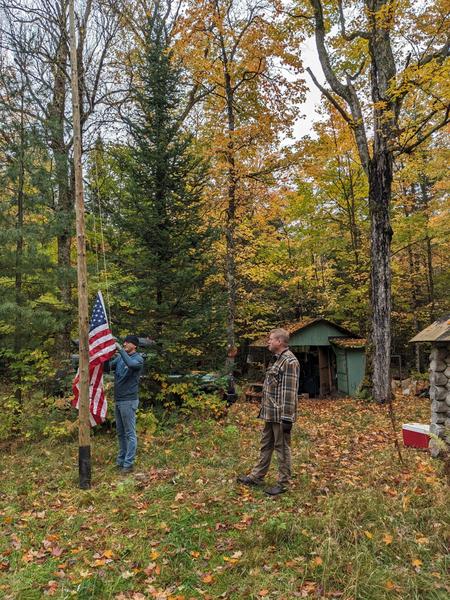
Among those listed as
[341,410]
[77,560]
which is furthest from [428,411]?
[77,560]

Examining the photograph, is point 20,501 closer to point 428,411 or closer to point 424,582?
point 424,582

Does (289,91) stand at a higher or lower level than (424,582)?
higher

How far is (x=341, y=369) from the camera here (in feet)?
55.8

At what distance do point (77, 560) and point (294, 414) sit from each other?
9.21ft

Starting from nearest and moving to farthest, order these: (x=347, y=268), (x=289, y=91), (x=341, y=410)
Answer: (x=341, y=410)
(x=289, y=91)
(x=347, y=268)

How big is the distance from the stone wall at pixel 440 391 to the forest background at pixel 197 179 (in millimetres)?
5013

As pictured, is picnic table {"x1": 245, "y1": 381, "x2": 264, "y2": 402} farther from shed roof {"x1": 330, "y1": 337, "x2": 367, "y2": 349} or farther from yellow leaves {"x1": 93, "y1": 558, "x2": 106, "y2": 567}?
yellow leaves {"x1": 93, "y1": 558, "x2": 106, "y2": 567}

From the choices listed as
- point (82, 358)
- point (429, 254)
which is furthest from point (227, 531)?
point (429, 254)

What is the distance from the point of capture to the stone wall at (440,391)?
6633 millimetres

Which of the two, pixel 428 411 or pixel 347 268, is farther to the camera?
pixel 347 268

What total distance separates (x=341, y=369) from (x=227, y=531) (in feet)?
43.8

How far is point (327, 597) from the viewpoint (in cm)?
342

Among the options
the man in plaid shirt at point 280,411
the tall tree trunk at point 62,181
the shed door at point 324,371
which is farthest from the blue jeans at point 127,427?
the shed door at point 324,371

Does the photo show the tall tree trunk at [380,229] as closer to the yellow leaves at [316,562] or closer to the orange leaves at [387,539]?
the orange leaves at [387,539]
